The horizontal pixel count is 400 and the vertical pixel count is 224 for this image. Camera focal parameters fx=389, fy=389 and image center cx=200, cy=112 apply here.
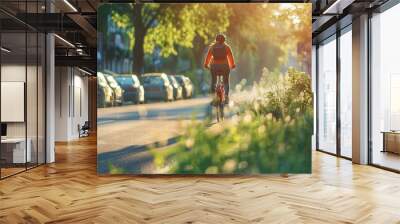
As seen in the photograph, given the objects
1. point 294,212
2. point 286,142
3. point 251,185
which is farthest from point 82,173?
point 294,212

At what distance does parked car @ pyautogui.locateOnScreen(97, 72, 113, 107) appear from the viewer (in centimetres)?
660

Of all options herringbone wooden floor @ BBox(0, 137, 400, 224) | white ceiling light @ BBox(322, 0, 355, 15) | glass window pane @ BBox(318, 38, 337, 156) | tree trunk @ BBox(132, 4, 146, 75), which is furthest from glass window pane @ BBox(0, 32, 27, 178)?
glass window pane @ BBox(318, 38, 337, 156)

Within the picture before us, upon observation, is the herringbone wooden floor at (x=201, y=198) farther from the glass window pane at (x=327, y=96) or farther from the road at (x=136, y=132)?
the glass window pane at (x=327, y=96)

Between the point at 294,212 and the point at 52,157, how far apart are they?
6.23 meters

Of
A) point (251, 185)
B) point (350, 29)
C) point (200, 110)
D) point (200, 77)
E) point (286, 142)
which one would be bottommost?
point (251, 185)

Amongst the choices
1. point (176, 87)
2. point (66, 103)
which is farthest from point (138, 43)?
point (66, 103)

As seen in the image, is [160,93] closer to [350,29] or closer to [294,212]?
[294,212]

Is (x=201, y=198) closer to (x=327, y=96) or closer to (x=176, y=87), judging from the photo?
(x=176, y=87)

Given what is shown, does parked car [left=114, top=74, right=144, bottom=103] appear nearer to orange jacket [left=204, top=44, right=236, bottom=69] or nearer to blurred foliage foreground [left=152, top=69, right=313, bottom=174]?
blurred foliage foreground [left=152, top=69, right=313, bottom=174]

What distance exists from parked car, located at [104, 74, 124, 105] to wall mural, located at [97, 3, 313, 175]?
0.02 m

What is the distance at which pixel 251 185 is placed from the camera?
5988mm

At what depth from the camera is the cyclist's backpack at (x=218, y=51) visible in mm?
6668

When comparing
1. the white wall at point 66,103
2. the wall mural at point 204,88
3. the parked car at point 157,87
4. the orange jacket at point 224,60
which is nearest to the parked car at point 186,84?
the wall mural at point 204,88

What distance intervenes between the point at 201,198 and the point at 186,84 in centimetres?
228
